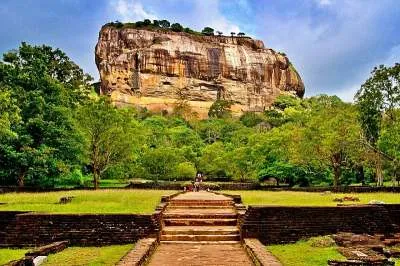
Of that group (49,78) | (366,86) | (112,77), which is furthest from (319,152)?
(112,77)

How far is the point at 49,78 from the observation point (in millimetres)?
25297

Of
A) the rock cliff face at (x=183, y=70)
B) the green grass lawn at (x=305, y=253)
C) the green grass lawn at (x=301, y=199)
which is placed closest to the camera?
the green grass lawn at (x=305, y=253)

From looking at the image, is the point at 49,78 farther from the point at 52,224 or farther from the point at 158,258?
the point at 158,258

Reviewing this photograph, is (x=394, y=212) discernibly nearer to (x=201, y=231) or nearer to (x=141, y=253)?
(x=201, y=231)

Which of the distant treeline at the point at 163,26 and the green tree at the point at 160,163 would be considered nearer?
the green tree at the point at 160,163

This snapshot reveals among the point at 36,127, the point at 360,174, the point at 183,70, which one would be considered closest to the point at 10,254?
the point at 36,127

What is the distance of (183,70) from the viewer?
110875mm

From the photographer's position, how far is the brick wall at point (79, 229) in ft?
40.9

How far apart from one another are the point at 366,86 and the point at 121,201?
1604 cm

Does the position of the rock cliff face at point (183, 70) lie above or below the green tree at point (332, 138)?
above

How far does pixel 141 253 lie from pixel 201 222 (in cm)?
450

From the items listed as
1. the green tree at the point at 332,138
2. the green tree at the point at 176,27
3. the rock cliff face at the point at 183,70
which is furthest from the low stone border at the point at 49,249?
the green tree at the point at 176,27

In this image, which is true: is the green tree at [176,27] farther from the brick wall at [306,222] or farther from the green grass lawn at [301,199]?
the brick wall at [306,222]

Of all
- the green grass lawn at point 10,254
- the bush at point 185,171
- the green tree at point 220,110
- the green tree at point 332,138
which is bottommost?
the green grass lawn at point 10,254
